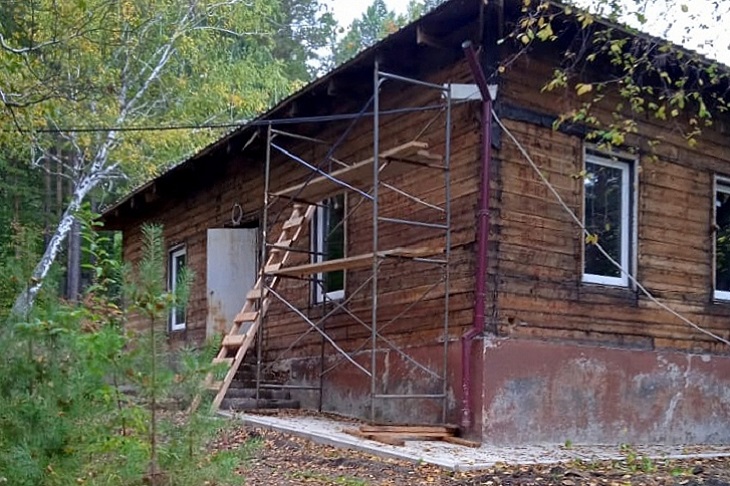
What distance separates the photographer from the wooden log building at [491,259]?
835cm

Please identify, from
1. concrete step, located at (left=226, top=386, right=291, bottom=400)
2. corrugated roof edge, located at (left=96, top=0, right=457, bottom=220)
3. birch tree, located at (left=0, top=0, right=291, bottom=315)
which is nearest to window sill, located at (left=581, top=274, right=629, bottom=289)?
corrugated roof edge, located at (left=96, top=0, right=457, bottom=220)

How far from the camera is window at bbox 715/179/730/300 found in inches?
414

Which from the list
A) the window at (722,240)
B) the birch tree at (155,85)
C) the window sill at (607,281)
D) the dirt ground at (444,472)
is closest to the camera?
the dirt ground at (444,472)

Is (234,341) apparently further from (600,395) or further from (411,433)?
(600,395)

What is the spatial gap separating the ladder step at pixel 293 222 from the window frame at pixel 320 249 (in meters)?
0.31

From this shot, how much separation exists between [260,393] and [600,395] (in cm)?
420

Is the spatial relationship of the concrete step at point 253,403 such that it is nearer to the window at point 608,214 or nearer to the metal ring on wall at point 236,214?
the metal ring on wall at point 236,214

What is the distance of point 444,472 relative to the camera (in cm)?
652

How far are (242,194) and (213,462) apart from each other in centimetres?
985

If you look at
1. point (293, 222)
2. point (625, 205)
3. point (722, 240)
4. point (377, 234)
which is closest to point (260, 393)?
point (293, 222)

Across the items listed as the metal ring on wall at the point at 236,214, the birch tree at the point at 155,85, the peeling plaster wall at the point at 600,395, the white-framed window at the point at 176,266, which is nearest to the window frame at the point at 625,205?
the peeling plaster wall at the point at 600,395

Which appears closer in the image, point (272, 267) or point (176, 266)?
point (272, 267)

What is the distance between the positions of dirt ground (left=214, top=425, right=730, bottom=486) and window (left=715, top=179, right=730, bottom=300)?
3517 mm

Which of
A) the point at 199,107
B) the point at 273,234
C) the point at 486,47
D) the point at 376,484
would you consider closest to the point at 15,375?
the point at 376,484
